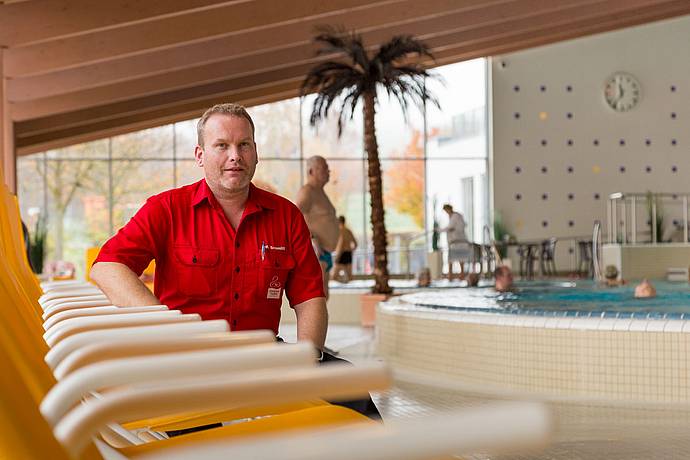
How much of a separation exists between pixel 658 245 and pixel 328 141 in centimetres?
1500

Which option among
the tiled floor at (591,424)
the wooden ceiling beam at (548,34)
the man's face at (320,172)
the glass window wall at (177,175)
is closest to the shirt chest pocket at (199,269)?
the tiled floor at (591,424)

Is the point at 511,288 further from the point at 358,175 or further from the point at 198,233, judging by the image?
the point at 358,175

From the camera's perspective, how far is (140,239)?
2775 millimetres

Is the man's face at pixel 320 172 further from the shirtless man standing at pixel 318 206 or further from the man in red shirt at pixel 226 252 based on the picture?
the man in red shirt at pixel 226 252

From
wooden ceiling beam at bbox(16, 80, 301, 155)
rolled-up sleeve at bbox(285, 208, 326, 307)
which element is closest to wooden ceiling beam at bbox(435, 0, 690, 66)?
wooden ceiling beam at bbox(16, 80, 301, 155)

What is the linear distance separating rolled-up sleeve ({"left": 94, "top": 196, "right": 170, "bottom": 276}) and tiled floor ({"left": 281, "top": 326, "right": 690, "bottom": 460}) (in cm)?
132

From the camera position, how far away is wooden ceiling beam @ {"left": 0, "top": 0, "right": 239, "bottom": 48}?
830 centimetres

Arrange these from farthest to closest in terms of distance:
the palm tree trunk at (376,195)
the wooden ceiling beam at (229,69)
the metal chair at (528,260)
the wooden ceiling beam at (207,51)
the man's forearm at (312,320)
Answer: the metal chair at (528,260)
the wooden ceiling beam at (229,69)
the wooden ceiling beam at (207,51)
the palm tree trunk at (376,195)
the man's forearm at (312,320)

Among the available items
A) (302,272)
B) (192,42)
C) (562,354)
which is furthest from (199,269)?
(192,42)

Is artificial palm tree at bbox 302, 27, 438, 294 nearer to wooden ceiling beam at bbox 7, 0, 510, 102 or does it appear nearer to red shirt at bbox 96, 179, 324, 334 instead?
wooden ceiling beam at bbox 7, 0, 510, 102

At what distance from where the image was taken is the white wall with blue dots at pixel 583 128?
1977 cm

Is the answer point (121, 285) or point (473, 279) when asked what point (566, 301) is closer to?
point (473, 279)

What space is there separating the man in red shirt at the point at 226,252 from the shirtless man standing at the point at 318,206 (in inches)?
162

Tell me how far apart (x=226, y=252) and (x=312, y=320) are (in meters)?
0.33
